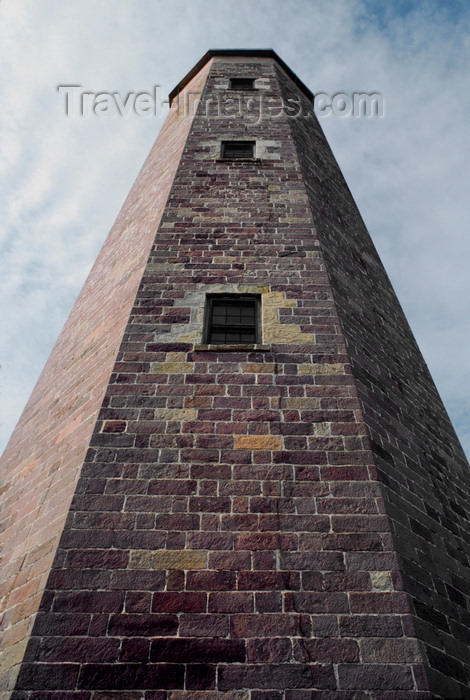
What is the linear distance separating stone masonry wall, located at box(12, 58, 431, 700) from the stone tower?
0.5 inches

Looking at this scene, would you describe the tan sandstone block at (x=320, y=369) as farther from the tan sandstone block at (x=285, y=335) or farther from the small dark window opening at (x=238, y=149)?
the small dark window opening at (x=238, y=149)

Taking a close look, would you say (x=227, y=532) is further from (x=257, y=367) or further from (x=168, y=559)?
(x=257, y=367)

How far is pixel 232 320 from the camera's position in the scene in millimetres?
5668

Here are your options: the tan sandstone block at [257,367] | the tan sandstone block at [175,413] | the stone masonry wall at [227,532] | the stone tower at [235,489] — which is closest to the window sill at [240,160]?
the stone tower at [235,489]

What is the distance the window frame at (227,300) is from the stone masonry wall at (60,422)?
0.86 m

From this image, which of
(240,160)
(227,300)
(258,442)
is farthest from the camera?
(240,160)

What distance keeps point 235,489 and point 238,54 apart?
37.7 feet

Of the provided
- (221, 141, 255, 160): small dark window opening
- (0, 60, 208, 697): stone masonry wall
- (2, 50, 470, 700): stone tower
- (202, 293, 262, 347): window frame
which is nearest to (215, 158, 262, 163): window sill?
(221, 141, 255, 160): small dark window opening

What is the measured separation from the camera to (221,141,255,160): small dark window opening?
28.0 ft

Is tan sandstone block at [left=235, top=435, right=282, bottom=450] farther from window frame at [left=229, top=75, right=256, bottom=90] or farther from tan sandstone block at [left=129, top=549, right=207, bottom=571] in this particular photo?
window frame at [left=229, top=75, right=256, bottom=90]

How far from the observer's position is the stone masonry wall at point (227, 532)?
3293mm

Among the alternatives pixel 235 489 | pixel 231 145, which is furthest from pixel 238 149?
pixel 235 489

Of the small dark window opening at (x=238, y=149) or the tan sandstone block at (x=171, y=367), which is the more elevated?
the small dark window opening at (x=238, y=149)

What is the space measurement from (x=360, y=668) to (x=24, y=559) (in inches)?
101
